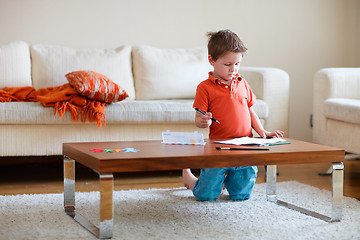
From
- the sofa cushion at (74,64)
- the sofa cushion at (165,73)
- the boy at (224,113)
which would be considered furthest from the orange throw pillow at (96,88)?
the boy at (224,113)

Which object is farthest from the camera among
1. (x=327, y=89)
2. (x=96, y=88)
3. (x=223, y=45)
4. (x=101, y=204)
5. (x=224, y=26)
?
(x=224, y=26)

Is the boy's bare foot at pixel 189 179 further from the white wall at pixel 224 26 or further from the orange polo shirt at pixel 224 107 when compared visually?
the white wall at pixel 224 26

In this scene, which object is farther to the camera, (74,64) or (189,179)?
(74,64)

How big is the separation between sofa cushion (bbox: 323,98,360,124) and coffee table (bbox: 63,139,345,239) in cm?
80

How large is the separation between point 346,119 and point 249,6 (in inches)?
61.0

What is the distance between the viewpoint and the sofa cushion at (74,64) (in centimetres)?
330

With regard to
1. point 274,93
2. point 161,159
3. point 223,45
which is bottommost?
point 161,159

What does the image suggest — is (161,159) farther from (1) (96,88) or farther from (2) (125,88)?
(2) (125,88)

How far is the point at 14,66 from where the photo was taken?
323 cm


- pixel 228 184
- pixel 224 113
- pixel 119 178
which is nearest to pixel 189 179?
pixel 228 184

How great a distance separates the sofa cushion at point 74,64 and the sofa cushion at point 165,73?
0.22 feet

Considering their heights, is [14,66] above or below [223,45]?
below

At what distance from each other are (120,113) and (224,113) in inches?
30.3

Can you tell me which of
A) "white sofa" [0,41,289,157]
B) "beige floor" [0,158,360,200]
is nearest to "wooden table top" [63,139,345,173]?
"beige floor" [0,158,360,200]
